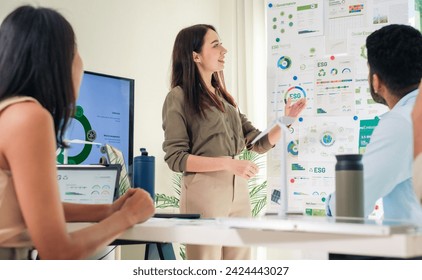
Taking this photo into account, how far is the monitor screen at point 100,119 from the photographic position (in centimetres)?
347

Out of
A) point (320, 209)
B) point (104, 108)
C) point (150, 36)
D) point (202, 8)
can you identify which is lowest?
point (320, 209)

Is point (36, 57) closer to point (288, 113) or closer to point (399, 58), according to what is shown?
point (399, 58)

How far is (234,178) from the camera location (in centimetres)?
267

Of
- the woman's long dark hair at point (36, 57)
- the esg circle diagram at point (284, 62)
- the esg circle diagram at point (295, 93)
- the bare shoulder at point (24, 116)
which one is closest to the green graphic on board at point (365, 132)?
the esg circle diagram at point (295, 93)

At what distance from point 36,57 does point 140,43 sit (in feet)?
9.53

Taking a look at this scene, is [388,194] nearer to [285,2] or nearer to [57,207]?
[57,207]

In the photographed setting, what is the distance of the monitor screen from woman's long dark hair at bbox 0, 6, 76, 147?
2012 mm

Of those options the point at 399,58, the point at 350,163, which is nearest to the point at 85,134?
the point at 399,58

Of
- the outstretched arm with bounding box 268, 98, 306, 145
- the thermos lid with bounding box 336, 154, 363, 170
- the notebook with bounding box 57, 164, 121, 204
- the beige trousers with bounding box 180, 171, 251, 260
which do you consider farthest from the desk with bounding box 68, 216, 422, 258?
the outstretched arm with bounding box 268, 98, 306, 145

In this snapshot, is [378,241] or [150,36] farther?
[150,36]

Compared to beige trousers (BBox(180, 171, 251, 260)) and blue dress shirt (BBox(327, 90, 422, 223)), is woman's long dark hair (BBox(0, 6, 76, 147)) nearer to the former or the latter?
blue dress shirt (BBox(327, 90, 422, 223))

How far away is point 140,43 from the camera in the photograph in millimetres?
4191
